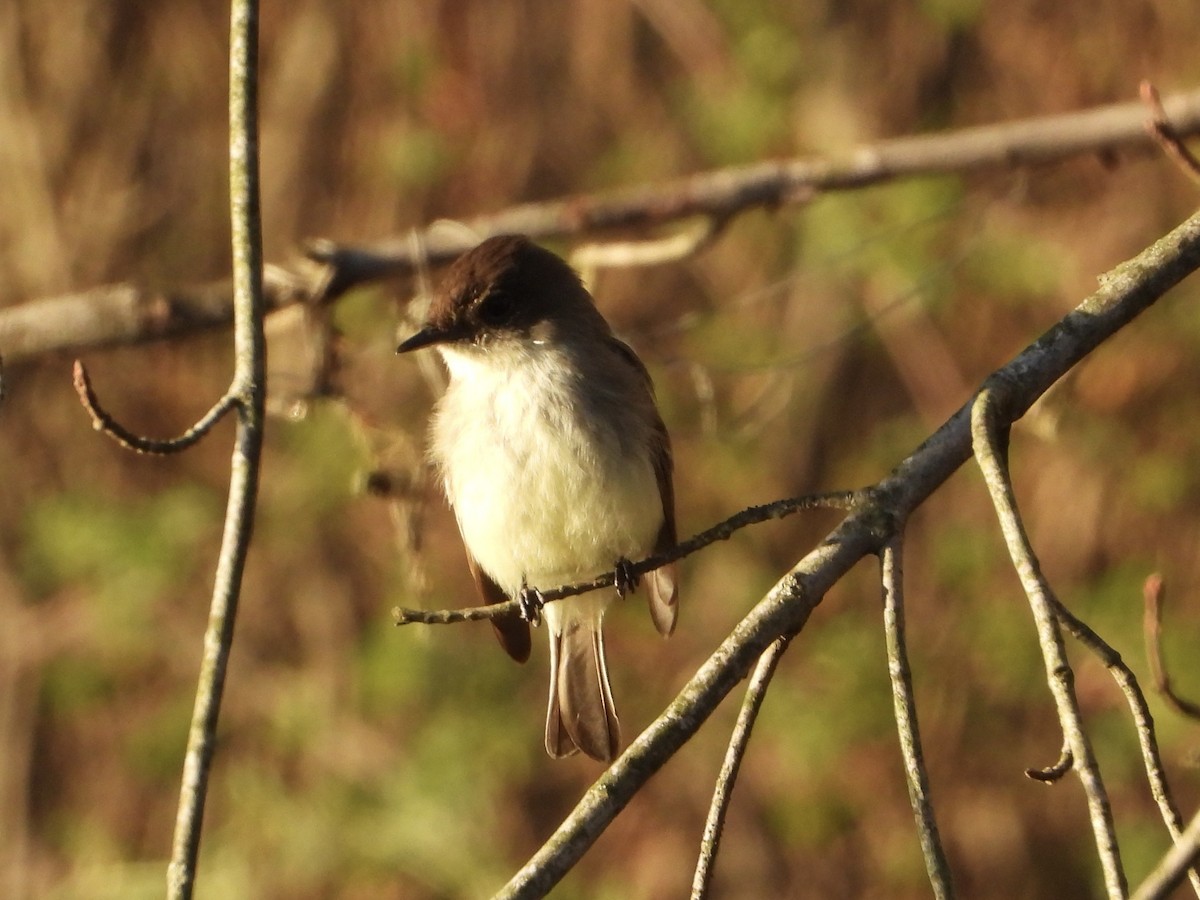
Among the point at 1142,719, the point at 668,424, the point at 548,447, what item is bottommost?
the point at 1142,719

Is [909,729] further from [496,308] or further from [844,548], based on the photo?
[496,308]

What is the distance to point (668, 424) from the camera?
7156mm

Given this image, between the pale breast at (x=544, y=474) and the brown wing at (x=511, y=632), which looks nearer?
the pale breast at (x=544, y=474)

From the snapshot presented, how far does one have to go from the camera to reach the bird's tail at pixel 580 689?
13.1 feet

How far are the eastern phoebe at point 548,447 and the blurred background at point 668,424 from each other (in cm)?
297

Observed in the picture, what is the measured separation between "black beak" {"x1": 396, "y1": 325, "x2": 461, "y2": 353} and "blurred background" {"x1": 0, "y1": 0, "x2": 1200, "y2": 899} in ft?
10.3

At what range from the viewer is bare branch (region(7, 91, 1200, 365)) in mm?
4625

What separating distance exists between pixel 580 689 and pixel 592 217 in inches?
61.8

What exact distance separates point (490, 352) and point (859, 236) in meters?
3.55

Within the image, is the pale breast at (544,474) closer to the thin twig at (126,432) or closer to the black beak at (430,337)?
the black beak at (430,337)

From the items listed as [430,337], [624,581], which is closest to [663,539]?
[624,581]

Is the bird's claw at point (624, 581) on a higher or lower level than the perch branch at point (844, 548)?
higher

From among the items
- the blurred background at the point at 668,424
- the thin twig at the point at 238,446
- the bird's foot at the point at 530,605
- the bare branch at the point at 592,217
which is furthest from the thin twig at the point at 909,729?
the blurred background at the point at 668,424

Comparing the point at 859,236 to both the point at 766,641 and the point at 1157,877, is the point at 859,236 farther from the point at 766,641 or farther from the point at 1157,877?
the point at 1157,877
